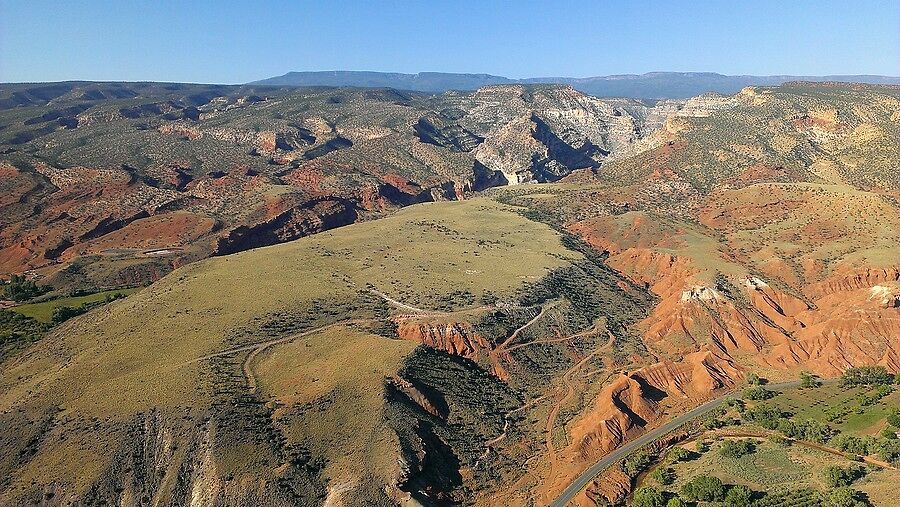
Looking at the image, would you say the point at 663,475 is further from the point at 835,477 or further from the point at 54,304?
the point at 54,304

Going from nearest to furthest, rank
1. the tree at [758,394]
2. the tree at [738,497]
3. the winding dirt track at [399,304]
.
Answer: the tree at [738,497] → the tree at [758,394] → the winding dirt track at [399,304]

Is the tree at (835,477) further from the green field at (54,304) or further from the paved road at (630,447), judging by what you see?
the green field at (54,304)

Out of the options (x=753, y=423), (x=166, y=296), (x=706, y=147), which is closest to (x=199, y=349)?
(x=166, y=296)

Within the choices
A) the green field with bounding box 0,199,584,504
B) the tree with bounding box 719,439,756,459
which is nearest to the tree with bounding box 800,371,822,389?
the tree with bounding box 719,439,756,459

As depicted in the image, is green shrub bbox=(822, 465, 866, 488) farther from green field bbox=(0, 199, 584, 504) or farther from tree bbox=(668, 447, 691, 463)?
green field bbox=(0, 199, 584, 504)

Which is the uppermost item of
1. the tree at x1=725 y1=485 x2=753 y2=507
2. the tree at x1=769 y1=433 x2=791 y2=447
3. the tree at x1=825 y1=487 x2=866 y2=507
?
the tree at x1=825 y1=487 x2=866 y2=507

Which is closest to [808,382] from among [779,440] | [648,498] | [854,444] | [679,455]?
[779,440]

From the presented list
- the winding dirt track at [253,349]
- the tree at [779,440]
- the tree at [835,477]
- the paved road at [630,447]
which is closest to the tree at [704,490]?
the paved road at [630,447]
